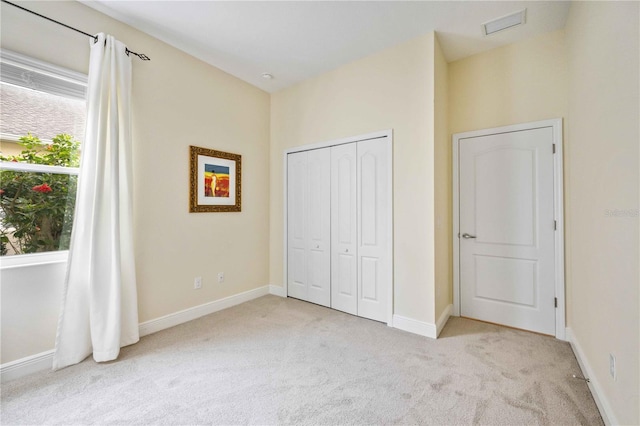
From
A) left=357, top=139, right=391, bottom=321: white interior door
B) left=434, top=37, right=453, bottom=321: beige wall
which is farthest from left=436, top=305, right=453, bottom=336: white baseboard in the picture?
left=357, top=139, right=391, bottom=321: white interior door

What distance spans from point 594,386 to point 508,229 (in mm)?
1434

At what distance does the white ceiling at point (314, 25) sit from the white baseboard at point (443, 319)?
2.76m

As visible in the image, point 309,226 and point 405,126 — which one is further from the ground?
point 405,126

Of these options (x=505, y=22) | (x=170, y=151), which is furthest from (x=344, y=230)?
(x=505, y=22)

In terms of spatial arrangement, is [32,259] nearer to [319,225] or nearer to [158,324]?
[158,324]

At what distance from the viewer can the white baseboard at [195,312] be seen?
268 cm

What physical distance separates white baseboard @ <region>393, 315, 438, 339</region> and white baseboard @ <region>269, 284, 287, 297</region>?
5.28ft

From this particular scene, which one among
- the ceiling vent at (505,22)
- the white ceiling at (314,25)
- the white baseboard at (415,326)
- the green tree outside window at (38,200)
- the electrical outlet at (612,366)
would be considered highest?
the white ceiling at (314,25)

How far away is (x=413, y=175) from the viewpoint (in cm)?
274

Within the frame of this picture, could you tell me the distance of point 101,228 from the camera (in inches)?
87.5

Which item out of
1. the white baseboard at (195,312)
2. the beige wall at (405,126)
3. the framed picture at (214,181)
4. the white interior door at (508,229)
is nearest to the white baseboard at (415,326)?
the beige wall at (405,126)

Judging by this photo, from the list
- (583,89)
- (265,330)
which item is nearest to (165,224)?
(265,330)

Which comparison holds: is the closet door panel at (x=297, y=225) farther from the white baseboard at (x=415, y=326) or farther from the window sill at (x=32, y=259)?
the window sill at (x=32, y=259)

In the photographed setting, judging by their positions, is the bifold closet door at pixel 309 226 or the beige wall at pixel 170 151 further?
the bifold closet door at pixel 309 226
